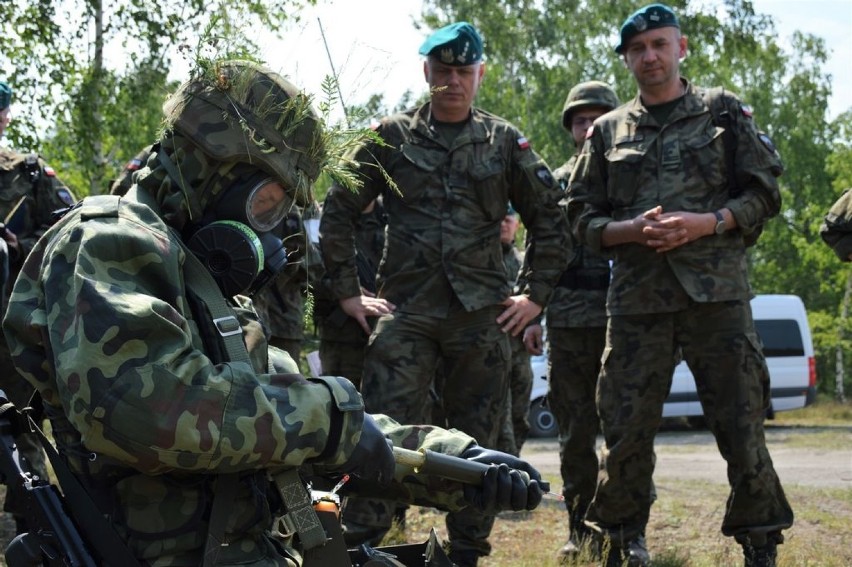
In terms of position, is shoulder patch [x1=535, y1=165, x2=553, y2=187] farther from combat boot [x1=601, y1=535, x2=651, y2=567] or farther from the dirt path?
the dirt path

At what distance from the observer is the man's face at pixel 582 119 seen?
7457mm

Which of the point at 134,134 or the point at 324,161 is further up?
the point at 134,134

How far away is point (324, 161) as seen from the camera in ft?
10.7

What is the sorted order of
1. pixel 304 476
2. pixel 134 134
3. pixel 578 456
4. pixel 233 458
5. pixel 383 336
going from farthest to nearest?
pixel 134 134 < pixel 578 456 < pixel 383 336 < pixel 304 476 < pixel 233 458

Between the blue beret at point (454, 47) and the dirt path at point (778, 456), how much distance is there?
5.58 meters

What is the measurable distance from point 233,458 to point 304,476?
536 millimetres

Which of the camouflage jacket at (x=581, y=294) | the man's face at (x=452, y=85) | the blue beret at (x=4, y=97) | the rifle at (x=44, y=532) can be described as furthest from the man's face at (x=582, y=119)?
the rifle at (x=44, y=532)

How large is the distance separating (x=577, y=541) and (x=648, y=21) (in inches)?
108

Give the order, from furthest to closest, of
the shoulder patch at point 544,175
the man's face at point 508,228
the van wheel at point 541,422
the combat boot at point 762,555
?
the van wheel at point 541,422 < the man's face at point 508,228 < the shoulder patch at point 544,175 < the combat boot at point 762,555

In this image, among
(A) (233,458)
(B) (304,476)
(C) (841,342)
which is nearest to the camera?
(A) (233,458)

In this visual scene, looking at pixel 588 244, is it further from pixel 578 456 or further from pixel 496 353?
pixel 578 456

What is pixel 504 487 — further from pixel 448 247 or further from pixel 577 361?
pixel 577 361

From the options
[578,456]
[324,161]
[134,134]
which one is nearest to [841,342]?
[134,134]

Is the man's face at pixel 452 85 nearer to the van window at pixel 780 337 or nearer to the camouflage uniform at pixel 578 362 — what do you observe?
the camouflage uniform at pixel 578 362
